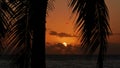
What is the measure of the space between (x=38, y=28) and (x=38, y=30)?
0.09 ft

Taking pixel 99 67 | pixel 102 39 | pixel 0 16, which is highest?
pixel 0 16

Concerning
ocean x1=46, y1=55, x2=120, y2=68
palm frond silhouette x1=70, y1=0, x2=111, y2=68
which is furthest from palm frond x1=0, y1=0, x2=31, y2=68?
ocean x1=46, y1=55, x2=120, y2=68

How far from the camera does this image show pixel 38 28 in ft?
17.7

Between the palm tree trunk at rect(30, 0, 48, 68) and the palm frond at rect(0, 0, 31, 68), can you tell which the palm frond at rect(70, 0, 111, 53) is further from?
the palm frond at rect(0, 0, 31, 68)

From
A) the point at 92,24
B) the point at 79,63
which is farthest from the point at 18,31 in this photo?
the point at 79,63

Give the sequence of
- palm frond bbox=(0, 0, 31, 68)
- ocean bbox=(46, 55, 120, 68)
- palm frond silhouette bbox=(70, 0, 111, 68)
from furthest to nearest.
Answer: ocean bbox=(46, 55, 120, 68) → palm frond silhouette bbox=(70, 0, 111, 68) → palm frond bbox=(0, 0, 31, 68)

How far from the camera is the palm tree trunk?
5.33m

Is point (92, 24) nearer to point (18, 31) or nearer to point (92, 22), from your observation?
point (92, 22)

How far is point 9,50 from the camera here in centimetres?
510

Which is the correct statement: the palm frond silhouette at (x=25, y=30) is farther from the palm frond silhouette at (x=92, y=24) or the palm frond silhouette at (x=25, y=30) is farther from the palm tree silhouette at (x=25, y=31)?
the palm frond silhouette at (x=92, y=24)

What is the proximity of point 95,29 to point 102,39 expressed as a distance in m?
0.16

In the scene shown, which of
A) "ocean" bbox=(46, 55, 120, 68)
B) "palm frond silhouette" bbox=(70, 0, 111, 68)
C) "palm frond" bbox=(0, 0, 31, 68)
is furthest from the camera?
"ocean" bbox=(46, 55, 120, 68)

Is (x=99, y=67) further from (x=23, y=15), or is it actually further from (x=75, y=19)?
(x=23, y=15)

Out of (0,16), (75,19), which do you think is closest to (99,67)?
(75,19)
